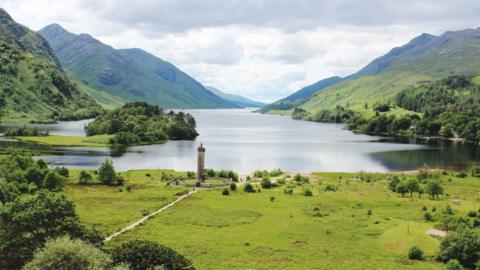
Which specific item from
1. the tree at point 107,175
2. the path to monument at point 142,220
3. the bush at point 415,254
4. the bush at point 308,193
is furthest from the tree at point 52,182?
the bush at point 415,254

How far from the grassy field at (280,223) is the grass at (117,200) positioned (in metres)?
0.17

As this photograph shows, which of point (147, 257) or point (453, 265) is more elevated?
point (147, 257)

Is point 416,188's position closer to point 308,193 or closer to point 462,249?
point 308,193

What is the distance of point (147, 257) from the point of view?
4559 centimetres

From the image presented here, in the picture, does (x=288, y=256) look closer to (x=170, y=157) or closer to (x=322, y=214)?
(x=322, y=214)

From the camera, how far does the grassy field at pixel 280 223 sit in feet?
193

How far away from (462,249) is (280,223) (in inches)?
1081

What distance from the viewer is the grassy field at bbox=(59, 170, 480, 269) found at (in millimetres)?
58781

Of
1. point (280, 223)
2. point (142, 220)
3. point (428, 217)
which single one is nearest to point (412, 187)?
point (428, 217)

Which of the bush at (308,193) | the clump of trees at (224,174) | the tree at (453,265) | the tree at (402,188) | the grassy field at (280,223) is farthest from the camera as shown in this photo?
the clump of trees at (224,174)

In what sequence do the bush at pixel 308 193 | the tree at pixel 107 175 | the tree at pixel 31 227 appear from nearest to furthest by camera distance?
the tree at pixel 31 227 → the bush at pixel 308 193 → the tree at pixel 107 175

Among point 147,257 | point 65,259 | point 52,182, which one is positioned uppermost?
point 52,182

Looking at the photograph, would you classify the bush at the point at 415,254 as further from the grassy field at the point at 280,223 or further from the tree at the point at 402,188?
the tree at the point at 402,188

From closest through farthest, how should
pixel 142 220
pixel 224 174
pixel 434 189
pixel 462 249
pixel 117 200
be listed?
pixel 462 249 → pixel 142 220 → pixel 117 200 → pixel 434 189 → pixel 224 174
